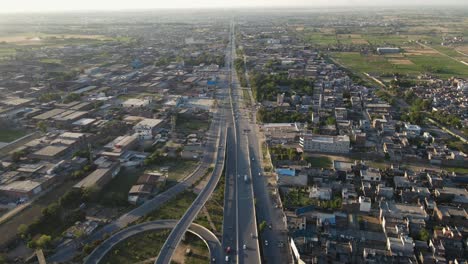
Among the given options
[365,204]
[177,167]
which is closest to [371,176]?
[365,204]

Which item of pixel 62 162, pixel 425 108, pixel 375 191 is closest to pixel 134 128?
pixel 62 162

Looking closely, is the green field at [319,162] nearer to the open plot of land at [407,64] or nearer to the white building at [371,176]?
the white building at [371,176]

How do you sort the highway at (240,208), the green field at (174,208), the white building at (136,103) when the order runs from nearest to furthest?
1. the highway at (240,208)
2. the green field at (174,208)
3. the white building at (136,103)

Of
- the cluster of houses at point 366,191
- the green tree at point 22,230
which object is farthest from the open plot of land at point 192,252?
the green tree at point 22,230

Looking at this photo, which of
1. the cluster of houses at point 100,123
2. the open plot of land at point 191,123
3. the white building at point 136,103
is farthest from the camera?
the white building at point 136,103

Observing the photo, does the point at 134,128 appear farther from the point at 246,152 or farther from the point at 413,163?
the point at 413,163

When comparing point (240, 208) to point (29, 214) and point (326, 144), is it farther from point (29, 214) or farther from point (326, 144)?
point (29, 214)
